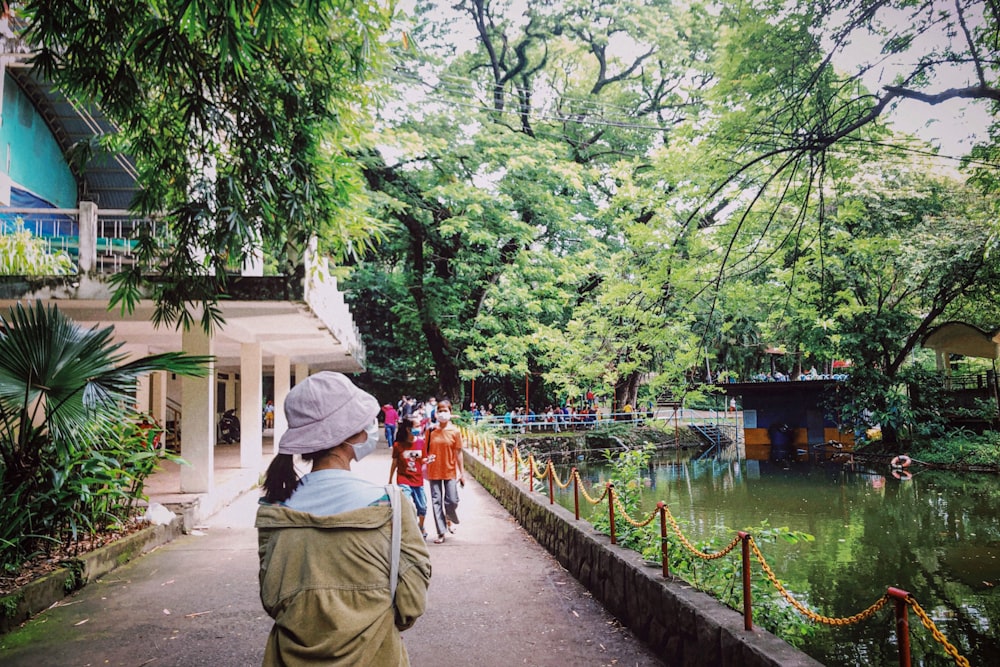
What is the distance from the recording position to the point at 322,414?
2.26 m

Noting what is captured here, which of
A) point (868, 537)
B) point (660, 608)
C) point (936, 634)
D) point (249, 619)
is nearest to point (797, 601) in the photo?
point (660, 608)

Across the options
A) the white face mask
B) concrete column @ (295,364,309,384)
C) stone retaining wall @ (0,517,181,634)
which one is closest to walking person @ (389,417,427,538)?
stone retaining wall @ (0,517,181,634)

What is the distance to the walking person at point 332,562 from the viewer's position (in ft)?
6.79

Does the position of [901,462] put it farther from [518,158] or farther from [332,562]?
[332,562]

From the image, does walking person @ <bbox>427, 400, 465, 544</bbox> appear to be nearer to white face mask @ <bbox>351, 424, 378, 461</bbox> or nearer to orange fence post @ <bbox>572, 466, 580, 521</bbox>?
orange fence post @ <bbox>572, 466, 580, 521</bbox>

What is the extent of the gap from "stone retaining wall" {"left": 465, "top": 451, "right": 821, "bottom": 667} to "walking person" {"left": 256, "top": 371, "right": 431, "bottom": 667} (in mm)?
2354

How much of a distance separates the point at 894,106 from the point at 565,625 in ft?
17.6

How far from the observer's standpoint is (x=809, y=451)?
2811cm

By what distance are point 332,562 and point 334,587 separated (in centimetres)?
7

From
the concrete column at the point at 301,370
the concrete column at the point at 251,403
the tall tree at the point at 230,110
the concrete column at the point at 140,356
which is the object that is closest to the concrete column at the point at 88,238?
the tall tree at the point at 230,110

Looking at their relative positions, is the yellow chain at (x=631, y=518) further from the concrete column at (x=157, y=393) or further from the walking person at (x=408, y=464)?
the concrete column at (x=157, y=393)

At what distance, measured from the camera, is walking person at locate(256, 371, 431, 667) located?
2068 millimetres

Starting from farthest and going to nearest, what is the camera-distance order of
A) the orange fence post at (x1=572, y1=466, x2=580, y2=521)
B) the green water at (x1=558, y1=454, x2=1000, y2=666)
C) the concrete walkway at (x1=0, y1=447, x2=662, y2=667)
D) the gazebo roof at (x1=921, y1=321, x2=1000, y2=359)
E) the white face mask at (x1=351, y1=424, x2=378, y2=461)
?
the gazebo roof at (x1=921, y1=321, x2=1000, y2=359), the orange fence post at (x1=572, y1=466, x2=580, y2=521), the green water at (x1=558, y1=454, x2=1000, y2=666), the concrete walkway at (x1=0, y1=447, x2=662, y2=667), the white face mask at (x1=351, y1=424, x2=378, y2=461)

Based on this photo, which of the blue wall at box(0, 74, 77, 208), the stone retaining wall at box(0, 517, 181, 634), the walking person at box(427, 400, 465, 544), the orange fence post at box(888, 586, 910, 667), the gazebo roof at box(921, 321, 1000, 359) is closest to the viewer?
the orange fence post at box(888, 586, 910, 667)
